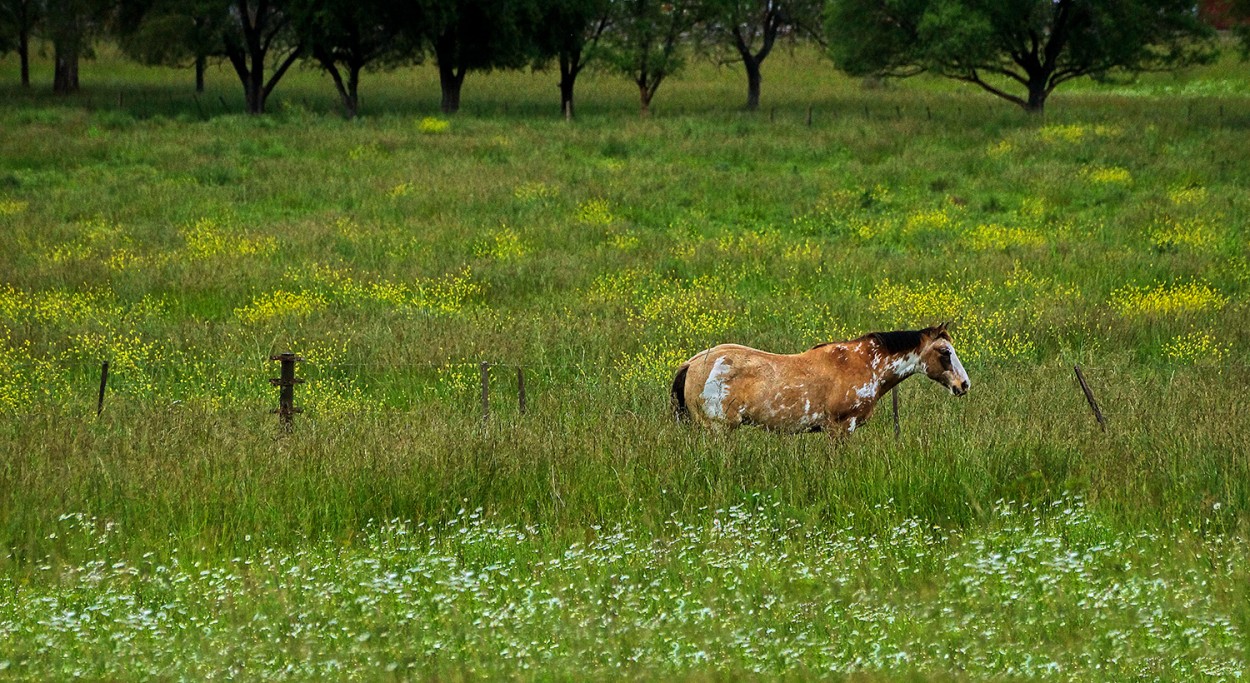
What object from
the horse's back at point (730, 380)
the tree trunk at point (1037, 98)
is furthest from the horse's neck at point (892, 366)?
the tree trunk at point (1037, 98)

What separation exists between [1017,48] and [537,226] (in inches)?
1164

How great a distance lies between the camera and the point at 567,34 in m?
54.4

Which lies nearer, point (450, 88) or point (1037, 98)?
point (1037, 98)

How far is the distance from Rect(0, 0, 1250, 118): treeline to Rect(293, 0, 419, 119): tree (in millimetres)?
69

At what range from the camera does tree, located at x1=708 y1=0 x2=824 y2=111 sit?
56.5m

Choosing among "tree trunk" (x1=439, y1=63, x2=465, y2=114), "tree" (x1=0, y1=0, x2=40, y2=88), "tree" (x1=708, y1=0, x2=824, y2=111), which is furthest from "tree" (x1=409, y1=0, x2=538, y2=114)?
"tree" (x1=0, y1=0, x2=40, y2=88)

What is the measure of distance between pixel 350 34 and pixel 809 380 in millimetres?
44249

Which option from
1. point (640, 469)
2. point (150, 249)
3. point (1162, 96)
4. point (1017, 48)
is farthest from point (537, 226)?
point (1162, 96)

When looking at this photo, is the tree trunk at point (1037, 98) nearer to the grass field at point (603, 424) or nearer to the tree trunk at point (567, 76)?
the grass field at point (603, 424)

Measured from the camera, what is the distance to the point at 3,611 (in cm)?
736

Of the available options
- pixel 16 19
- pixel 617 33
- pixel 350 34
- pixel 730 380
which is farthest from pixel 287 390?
pixel 16 19

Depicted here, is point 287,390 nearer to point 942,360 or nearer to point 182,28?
point 942,360

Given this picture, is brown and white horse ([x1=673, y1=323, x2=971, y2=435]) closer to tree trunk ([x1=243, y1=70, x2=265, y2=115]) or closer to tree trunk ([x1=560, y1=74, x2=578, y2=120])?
tree trunk ([x1=560, y1=74, x2=578, y2=120])

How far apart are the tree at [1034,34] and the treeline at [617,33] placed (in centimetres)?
6
